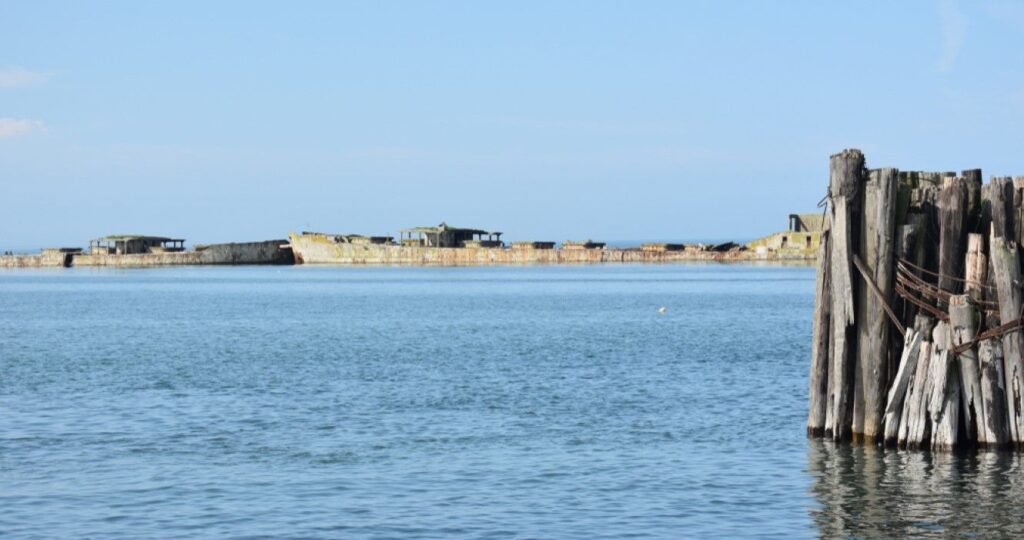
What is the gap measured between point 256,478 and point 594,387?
15.8 m

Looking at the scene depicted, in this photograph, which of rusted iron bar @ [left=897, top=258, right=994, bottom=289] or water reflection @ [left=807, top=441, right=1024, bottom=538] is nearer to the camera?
water reflection @ [left=807, top=441, right=1024, bottom=538]

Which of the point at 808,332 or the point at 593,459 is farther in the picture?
the point at 808,332

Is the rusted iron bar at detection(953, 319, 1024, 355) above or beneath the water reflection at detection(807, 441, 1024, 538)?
above

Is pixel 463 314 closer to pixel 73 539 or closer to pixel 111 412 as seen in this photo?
pixel 111 412

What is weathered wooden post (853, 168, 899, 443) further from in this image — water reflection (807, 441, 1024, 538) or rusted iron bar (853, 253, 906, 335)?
water reflection (807, 441, 1024, 538)

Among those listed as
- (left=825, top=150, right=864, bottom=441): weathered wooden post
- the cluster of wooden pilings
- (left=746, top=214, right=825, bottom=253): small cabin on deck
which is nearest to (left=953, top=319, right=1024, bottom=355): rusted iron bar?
the cluster of wooden pilings

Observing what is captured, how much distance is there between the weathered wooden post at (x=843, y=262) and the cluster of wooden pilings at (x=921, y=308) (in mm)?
19

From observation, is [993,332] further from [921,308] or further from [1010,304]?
[921,308]

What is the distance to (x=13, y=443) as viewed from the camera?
2800 cm

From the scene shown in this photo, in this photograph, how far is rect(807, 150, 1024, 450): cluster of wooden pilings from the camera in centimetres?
2141

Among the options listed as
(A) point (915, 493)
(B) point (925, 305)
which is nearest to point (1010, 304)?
(B) point (925, 305)

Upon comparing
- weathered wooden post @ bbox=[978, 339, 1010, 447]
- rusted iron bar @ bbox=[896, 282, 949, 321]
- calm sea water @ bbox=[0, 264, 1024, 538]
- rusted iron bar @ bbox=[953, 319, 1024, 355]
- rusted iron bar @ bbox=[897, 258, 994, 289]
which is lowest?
calm sea water @ bbox=[0, 264, 1024, 538]

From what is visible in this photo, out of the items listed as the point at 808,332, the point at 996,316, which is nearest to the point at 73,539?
the point at 996,316

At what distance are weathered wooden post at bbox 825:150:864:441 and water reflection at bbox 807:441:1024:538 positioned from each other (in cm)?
102
